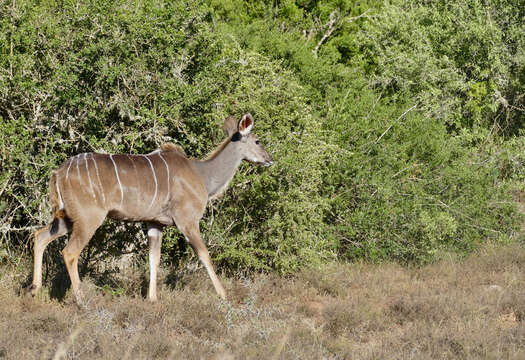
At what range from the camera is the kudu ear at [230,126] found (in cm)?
719

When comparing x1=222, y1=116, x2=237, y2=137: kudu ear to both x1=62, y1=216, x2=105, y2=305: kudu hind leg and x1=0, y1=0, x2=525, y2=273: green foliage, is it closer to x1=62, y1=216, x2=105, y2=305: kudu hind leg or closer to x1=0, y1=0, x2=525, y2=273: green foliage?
x1=0, y1=0, x2=525, y2=273: green foliage

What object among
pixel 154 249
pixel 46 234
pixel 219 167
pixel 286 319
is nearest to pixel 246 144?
pixel 219 167

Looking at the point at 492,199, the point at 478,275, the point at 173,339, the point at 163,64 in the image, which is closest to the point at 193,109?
the point at 163,64

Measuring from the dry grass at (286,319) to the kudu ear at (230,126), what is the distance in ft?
5.00

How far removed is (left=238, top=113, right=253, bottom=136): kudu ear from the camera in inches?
277

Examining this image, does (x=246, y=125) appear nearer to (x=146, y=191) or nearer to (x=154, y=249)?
(x=146, y=191)

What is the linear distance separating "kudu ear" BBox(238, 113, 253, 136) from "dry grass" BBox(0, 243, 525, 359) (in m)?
1.54

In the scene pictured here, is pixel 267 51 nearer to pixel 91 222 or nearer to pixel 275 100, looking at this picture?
pixel 275 100

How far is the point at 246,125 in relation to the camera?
713 cm

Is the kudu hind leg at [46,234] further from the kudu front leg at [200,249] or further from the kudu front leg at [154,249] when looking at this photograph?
the kudu front leg at [200,249]

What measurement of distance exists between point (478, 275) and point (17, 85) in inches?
215

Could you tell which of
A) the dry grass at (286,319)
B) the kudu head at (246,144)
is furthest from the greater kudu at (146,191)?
the dry grass at (286,319)

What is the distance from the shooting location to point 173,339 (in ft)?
17.9

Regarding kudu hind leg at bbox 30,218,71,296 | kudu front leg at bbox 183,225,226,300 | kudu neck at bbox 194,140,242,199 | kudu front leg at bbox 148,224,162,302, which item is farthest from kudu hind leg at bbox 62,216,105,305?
kudu neck at bbox 194,140,242,199
